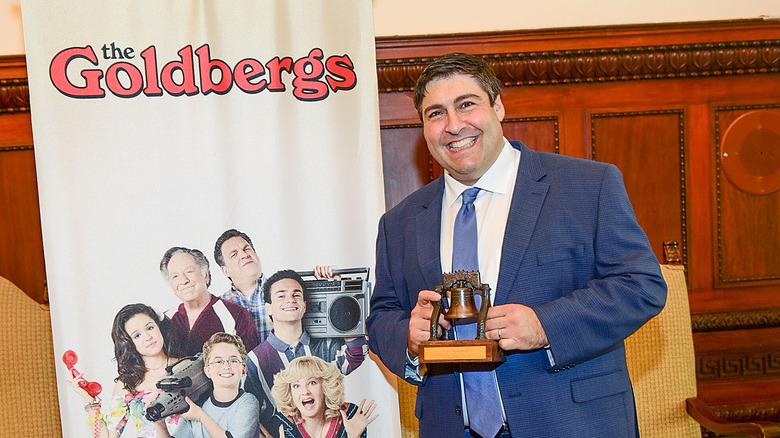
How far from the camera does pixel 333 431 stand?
3.31 metres

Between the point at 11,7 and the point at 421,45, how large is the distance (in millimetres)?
2087

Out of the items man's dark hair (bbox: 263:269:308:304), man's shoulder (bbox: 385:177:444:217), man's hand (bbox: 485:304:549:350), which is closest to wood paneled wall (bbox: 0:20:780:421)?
man's dark hair (bbox: 263:269:308:304)

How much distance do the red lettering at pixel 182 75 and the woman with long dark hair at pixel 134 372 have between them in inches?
37.3

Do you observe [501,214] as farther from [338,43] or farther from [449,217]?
[338,43]

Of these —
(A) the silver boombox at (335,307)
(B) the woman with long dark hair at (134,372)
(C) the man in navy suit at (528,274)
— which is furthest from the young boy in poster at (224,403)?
(C) the man in navy suit at (528,274)

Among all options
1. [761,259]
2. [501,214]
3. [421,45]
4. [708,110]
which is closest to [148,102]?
[421,45]

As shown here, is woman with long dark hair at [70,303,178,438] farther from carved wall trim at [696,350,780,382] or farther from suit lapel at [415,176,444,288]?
carved wall trim at [696,350,780,382]

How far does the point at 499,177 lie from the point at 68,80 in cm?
195

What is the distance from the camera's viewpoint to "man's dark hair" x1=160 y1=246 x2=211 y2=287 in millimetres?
3221

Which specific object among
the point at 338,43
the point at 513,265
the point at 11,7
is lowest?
the point at 513,265

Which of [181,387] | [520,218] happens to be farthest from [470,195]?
[181,387]

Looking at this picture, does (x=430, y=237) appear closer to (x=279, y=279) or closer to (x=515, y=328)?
(x=515, y=328)

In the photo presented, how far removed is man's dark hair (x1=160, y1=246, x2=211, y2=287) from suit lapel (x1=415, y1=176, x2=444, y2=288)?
4.06 ft

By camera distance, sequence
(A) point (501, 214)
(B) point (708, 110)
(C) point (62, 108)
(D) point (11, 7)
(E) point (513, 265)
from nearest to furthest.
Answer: (E) point (513, 265)
(A) point (501, 214)
(C) point (62, 108)
(D) point (11, 7)
(B) point (708, 110)
